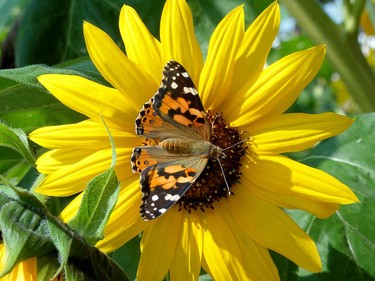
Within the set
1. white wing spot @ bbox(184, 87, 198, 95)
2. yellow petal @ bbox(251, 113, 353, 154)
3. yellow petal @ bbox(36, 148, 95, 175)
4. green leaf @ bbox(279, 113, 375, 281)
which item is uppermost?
white wing spot @ bbox(184, 87, 198, 95)

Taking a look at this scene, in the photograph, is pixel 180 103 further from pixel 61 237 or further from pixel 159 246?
pixel 61 237

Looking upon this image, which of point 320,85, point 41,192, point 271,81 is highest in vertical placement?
point 271,81

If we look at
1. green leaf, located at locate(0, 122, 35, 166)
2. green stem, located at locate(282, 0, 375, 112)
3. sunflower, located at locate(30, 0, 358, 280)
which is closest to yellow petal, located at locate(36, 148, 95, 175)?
sunflower, located at locate(30, 0, 358, 280)

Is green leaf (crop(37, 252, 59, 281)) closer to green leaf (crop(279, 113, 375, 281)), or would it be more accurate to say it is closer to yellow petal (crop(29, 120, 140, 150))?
yellow petal (crop(29, 120, 140, 150))

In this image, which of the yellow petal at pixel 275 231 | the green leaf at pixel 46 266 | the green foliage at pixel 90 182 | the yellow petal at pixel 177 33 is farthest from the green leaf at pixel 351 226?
the green leaf at pixel 46 266

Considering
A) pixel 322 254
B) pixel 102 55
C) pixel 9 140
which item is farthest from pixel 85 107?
pixel 322 254

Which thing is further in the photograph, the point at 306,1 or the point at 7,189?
the point at 306,1

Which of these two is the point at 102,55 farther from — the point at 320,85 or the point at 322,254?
the point at 320,85
